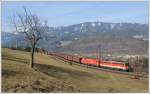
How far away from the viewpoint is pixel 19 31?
33875 mm

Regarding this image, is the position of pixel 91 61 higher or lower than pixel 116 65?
higher

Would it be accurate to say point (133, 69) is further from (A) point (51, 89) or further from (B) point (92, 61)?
(A) point (51, 89)

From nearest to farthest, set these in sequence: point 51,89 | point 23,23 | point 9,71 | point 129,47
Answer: point 51,89, point 9,71, point 23,23, point 129,47

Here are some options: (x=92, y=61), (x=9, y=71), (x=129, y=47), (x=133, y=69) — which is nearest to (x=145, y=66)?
(x=133, y=69)

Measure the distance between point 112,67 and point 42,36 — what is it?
90.8ft

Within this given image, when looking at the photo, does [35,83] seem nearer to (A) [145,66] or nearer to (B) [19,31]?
(B) [19,31]

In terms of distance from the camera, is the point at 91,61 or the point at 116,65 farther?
the point at 91,61

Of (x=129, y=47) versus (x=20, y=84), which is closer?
(x=20, y=84)

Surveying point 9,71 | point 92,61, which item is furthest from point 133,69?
point 9,71

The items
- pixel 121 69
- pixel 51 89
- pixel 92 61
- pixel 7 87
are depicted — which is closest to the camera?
pixel 7 87

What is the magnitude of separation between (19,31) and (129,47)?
16931 cm

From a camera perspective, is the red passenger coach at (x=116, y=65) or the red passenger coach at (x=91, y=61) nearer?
the red passenger coach at (x=116, y=65)

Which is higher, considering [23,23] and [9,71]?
[23,23]

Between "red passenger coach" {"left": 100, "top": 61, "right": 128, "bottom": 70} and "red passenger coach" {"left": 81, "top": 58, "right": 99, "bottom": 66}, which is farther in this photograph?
"red passenger coach" {"left": 81, "top": 58, "right": 99, "bottom": 66}
